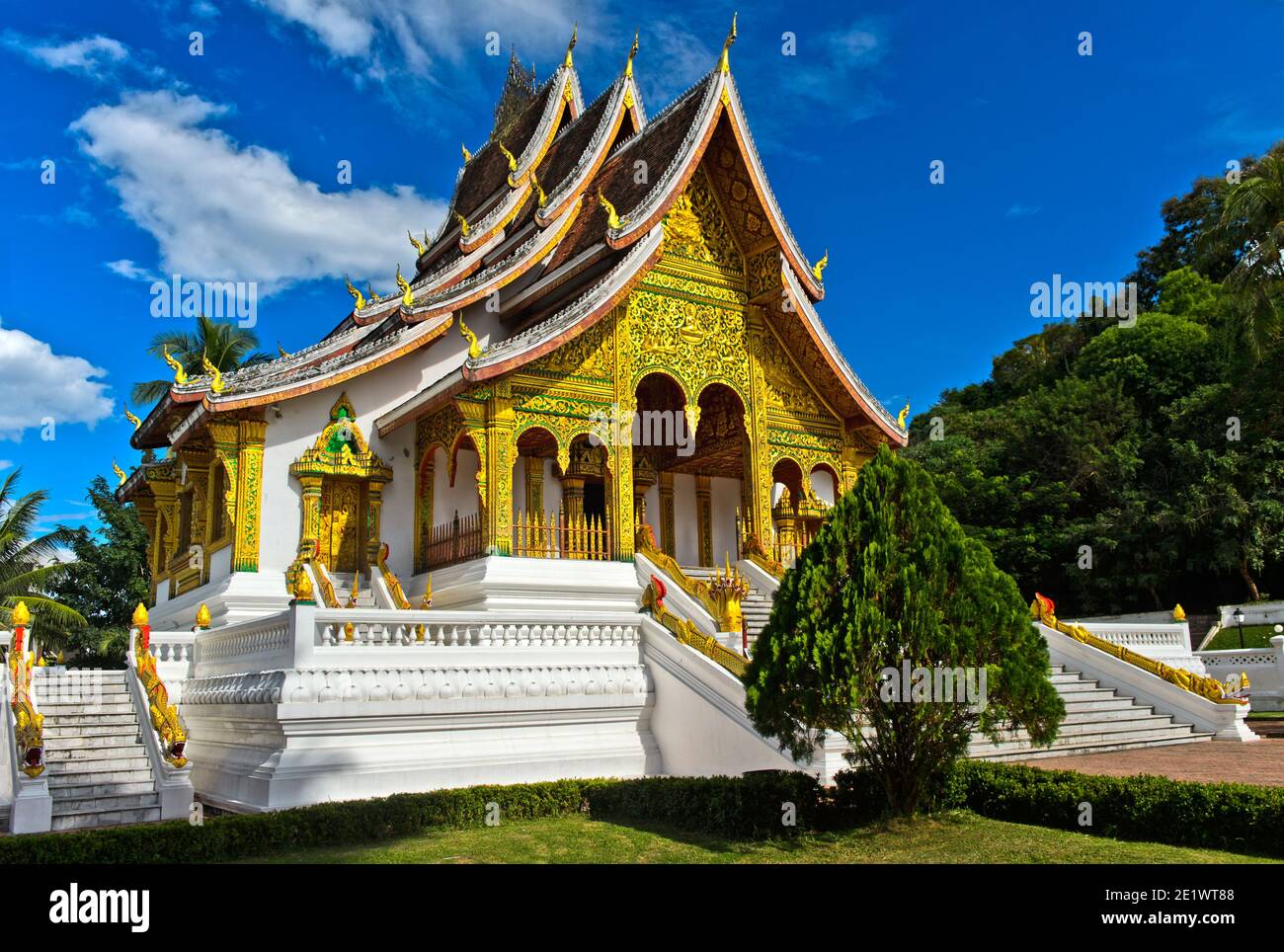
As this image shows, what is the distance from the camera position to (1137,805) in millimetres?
6801

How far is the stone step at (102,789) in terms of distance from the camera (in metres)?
8.94

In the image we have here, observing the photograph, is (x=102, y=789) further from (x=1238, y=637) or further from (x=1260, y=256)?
(x=1238, y=637)

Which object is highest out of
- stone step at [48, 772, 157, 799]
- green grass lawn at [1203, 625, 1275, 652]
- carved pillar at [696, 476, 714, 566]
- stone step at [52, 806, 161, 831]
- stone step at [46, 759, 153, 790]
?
carved pillar at [696, 476, 714, 566]

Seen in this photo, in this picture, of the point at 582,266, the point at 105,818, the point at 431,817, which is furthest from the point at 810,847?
the point at 582,266

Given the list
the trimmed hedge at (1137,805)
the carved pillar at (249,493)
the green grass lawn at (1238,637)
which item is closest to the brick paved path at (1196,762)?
the trimmed hedge at (1137,805)

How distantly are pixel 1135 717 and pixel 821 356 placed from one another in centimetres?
638

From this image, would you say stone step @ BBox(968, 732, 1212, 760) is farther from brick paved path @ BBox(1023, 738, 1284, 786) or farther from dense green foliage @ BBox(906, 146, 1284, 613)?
dense green foliage @ BBox(906, 146, 1284, 613)

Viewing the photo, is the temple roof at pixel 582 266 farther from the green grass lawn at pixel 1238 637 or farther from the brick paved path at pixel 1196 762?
the green grass lawn at pixel 1238 637

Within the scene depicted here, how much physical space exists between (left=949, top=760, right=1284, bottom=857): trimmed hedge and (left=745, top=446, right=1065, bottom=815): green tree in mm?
585

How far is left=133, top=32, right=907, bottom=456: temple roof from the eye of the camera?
13227 mm

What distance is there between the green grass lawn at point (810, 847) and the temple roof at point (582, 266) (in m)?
6.36

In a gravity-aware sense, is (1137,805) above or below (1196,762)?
above

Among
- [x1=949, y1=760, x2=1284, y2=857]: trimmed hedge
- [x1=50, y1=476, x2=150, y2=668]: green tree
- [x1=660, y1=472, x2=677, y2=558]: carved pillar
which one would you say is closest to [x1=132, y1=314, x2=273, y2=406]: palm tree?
[x1=50, y1=476, x2=150, y2=668]: green tree

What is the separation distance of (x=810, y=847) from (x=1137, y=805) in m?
2.14
